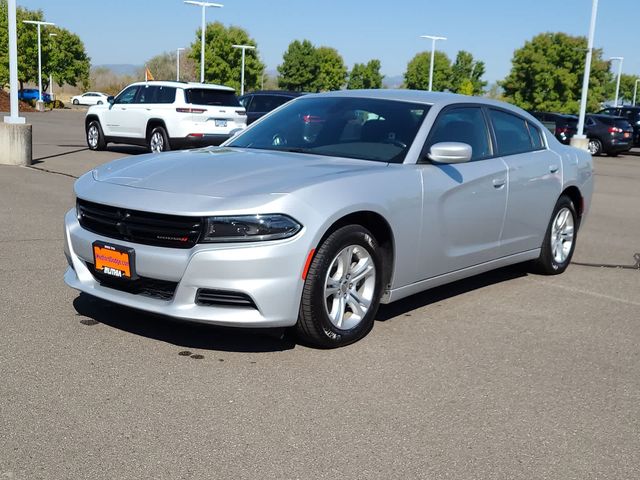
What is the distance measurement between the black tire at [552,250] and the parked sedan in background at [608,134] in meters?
22.7

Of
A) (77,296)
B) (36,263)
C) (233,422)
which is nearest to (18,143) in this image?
(36,263)

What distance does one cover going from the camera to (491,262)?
20.2 ft

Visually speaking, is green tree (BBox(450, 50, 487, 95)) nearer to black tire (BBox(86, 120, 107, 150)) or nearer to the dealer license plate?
black tire (BBox(86, 120, 107, 150))

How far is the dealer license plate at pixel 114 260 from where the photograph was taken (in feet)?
14.6

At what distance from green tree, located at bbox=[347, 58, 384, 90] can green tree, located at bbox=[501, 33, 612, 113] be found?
28651mm

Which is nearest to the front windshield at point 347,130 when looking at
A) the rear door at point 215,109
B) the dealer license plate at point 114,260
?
the dealer license plate at point 114,260

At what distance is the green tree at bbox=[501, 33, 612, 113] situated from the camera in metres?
62.5

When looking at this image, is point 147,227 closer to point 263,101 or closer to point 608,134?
point 263,101

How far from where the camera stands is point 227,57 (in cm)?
6931

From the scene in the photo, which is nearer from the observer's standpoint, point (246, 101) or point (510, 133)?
point (510, 133)

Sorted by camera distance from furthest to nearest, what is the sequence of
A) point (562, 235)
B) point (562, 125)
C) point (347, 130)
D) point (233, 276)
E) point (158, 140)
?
point (562, 125) → point (158, 140) → point (562, 235) → point (347, 130) → point (233, 276)

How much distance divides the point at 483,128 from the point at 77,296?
10.8 ft

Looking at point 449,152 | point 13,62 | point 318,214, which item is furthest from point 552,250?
point 13,62

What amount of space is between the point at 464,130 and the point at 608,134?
966 inches
